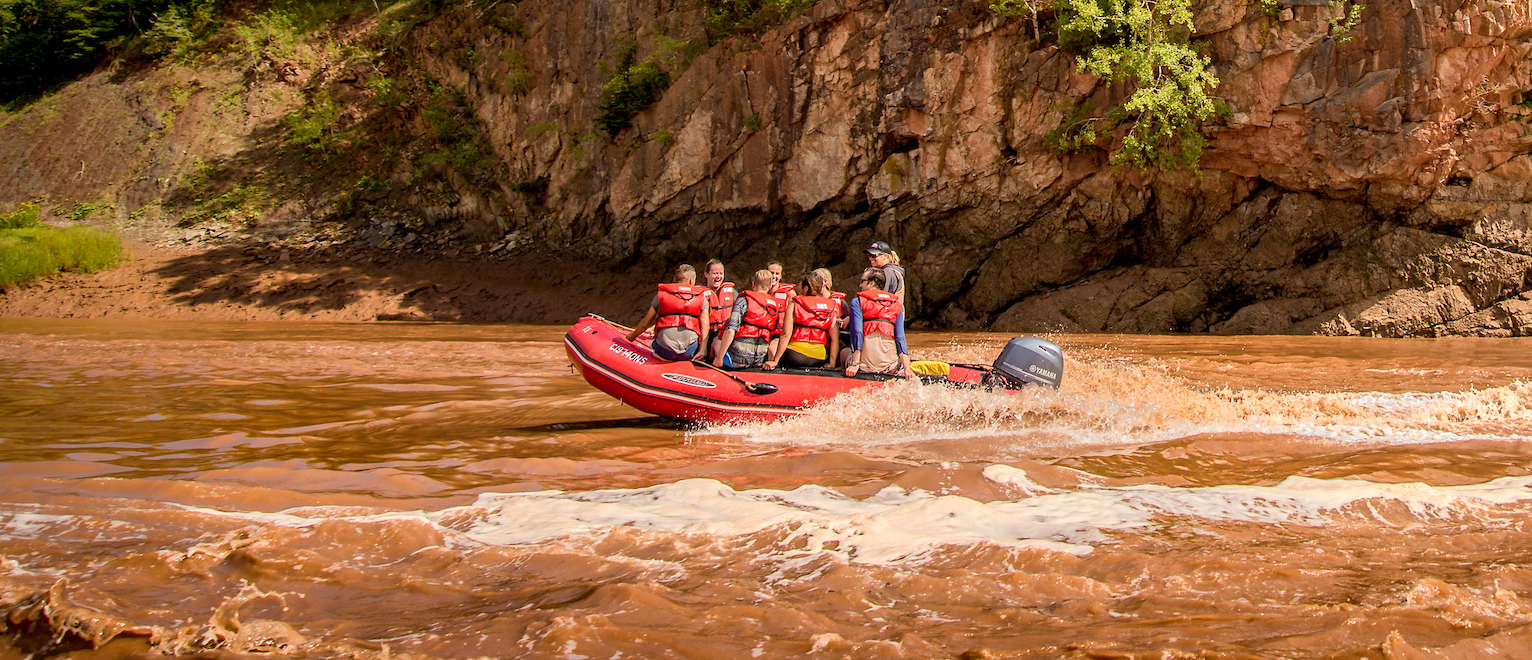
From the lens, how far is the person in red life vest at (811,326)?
759cm

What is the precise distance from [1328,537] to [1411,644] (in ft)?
3.87

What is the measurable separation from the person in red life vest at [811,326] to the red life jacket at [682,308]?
68cm

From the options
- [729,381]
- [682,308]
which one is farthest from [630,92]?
[729,381]

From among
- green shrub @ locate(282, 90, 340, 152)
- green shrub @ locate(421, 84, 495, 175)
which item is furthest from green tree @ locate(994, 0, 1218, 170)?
green shrub @ locate(282, 90, 340, 152)

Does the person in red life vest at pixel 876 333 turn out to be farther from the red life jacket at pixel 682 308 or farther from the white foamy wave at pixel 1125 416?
the red life jacket at pixel 682 308

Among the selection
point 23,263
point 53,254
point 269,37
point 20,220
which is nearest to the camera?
point 23,263

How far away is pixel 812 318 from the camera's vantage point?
7.62 metres

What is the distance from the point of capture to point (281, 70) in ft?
91.9

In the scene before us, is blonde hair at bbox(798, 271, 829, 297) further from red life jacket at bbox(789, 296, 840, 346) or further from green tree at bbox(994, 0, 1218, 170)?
green tree at bbox(994, 0, 1218, 170)

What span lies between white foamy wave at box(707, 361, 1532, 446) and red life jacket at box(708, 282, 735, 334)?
105 centimetres

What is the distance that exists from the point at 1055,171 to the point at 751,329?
10.4 metres

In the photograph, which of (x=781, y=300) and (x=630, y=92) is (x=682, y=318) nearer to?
(x=781, y=300)

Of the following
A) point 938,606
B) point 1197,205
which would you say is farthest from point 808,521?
point 1197,205

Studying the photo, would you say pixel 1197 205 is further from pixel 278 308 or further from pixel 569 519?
A: pixel 278 308
